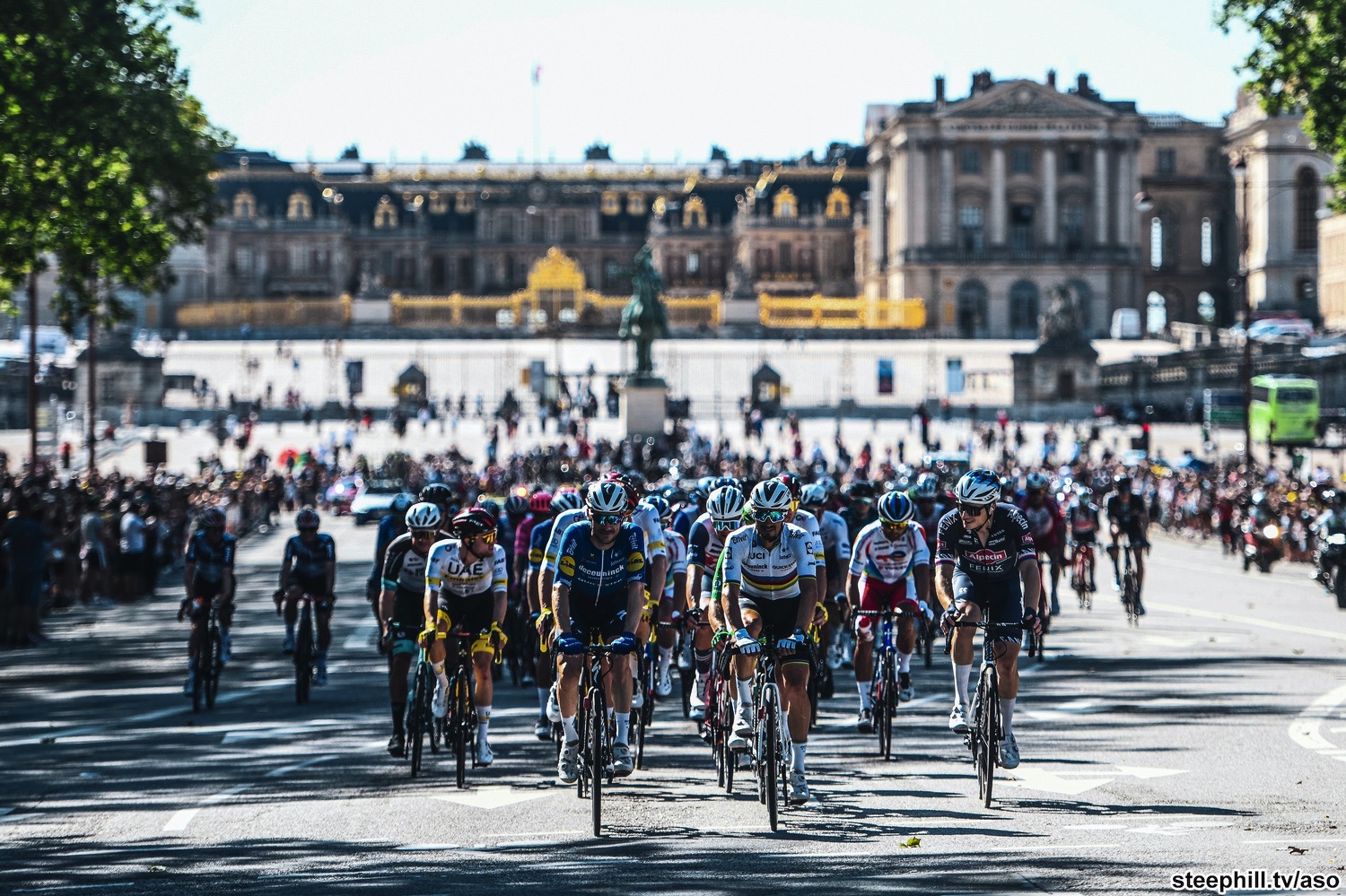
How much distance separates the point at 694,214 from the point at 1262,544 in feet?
364

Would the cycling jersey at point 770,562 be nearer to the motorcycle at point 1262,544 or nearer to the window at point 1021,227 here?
the motorcycle at point 1262,544

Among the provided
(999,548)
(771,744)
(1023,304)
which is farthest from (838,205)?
(771,744)

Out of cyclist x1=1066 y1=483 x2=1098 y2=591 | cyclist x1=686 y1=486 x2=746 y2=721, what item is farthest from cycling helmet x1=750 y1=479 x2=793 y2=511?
cyclist x1=1066 y1=483 x2=1098 y2=591

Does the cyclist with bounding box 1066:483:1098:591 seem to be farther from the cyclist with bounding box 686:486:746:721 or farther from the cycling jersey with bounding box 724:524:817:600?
the cycling jersey with bounding box 724:524:817:600

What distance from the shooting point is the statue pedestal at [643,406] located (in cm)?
6719

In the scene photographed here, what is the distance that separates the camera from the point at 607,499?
12.3 meters

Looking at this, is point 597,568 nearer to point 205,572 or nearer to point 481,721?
point 481,721

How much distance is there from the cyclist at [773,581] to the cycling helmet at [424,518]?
2.91 metres

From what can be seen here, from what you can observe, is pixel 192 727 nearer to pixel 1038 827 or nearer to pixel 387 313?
pixel 1038 827

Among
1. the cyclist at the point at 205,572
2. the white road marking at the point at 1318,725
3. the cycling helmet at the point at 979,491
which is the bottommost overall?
the white road marking at the point at 1318,725

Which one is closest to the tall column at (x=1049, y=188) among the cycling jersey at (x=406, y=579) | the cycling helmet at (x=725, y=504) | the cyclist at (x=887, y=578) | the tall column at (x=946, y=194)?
the tall column at (x=946, y=194)

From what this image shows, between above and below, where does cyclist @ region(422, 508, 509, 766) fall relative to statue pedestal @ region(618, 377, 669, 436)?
below

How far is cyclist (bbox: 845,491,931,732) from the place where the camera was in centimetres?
1530

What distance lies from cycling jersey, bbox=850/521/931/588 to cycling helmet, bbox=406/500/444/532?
3.14 m
